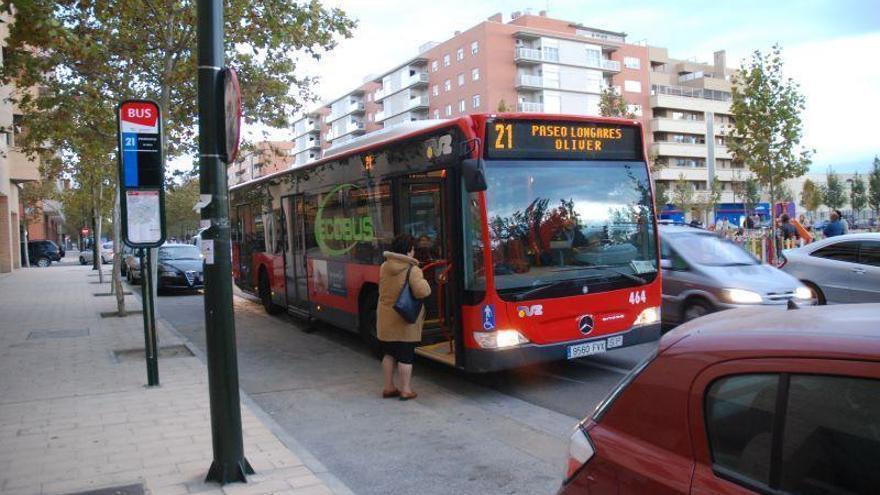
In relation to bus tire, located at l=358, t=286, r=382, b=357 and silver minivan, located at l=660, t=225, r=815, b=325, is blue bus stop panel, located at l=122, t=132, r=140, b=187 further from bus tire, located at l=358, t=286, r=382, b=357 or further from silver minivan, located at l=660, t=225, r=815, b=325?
silver minivan, located at l=660, t=225, r=815, b=325

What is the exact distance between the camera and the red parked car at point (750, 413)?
184cm

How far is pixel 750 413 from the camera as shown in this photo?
203 centimetres

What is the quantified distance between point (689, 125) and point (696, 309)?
78.9 meters

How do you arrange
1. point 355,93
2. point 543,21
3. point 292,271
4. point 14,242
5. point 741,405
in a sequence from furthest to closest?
point 355,93
point 543,21
point 14,242
point 292,271
point 741,405

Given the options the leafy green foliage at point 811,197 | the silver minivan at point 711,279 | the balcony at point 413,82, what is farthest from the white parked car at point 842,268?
the balcony at point 413,82

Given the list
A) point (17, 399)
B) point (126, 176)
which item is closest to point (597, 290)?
point (126, 176)

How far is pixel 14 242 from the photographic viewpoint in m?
37.4

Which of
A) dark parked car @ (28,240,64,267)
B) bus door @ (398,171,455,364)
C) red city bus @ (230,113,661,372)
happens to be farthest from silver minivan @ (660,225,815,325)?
dark parked car @ (28,240,64,267)

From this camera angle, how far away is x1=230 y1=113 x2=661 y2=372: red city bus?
6.77 metres

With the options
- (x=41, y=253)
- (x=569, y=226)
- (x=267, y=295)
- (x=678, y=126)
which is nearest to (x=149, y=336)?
(x=569, y=226)

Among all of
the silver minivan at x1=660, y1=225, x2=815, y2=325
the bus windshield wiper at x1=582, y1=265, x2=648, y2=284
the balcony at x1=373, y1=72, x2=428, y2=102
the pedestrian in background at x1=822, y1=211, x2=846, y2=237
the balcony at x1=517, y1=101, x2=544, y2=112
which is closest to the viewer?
the bus windshield wiper at x1=582, y1=265, x2=648, y2=284

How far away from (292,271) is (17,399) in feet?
17.8

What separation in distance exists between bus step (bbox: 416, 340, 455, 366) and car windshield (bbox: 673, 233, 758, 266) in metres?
4.34

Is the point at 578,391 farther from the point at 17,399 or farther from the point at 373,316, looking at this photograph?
the point at 17,399
